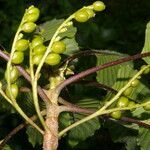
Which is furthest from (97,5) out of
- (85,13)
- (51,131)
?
(51,131)

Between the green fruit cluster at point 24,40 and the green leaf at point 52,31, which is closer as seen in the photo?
the green fruit cluster at point 24,40

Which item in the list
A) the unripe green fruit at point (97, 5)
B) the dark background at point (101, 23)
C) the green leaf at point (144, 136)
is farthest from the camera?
the dark background at point (101, 23)

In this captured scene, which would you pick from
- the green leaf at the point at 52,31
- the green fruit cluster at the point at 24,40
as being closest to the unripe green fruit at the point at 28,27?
the green fruit cluster at the point at 24,40

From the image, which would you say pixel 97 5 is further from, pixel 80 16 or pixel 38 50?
pixel 38 50

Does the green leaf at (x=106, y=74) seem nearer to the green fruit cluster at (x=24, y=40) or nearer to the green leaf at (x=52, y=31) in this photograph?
the green leaf at (x=52, y=31)

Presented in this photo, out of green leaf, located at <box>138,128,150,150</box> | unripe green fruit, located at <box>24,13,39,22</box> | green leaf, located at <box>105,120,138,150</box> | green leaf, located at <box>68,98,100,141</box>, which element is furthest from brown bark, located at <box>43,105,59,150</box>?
green leaf, located at <box>105,120,138,150</box>

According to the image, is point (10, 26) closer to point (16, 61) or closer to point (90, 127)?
point (90, 127)

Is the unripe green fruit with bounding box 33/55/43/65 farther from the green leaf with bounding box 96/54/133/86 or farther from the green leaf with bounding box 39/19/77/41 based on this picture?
the green leaf with bounding box 96/54/133/86

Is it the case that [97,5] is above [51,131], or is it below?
above

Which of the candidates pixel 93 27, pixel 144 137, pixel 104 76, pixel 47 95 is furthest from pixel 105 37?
pixel 47 95
